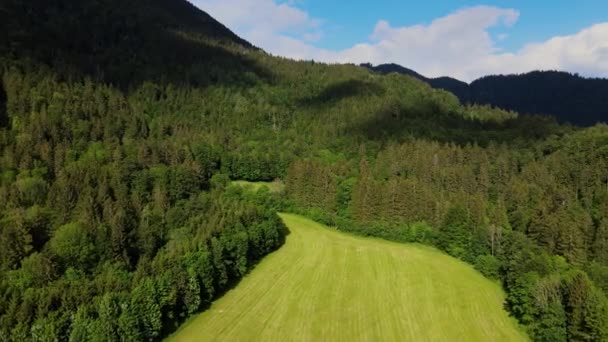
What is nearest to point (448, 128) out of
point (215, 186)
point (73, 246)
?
point (215, 186)

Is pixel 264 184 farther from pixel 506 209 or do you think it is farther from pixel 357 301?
pixel 357 301

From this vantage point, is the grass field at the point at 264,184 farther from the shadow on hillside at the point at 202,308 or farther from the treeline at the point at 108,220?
the shadow on hillside at the point at 202,308

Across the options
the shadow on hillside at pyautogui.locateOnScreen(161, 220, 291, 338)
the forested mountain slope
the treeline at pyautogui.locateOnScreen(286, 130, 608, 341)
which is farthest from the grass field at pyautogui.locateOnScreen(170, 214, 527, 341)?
the treeline at pyautogui.locateOnScreen(286, 130, 608, 341)

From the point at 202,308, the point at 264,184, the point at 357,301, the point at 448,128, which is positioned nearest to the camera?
the point at 202,308

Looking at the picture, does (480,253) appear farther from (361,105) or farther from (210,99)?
(210,99)

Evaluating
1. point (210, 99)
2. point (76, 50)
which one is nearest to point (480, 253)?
point (210, 99)

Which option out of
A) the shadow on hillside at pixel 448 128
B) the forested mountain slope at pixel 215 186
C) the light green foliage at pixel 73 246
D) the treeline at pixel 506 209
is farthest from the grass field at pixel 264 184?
the light green foliage at pixel 73 246

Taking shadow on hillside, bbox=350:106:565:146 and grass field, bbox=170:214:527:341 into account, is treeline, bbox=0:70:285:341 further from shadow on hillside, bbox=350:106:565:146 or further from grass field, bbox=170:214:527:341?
shadow on hillside, bbox=350:106:565:146

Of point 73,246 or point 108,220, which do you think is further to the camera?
point 108,220
